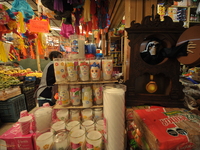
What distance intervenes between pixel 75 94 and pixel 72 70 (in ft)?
0.85

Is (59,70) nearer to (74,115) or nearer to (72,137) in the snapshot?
(74,115)

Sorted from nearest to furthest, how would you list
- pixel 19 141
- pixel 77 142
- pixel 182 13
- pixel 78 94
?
pixel 77 142, pixel 19 141, pixel 78 94, pixel 182 13

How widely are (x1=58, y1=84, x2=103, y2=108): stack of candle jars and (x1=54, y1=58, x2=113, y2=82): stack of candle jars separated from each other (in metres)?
0.08

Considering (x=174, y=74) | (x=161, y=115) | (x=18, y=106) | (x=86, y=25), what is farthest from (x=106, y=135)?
(x=18, y=106)

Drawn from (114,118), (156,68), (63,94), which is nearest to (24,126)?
(63,94)

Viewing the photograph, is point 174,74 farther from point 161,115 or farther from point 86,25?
point 86,25

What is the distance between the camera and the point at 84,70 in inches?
39.1

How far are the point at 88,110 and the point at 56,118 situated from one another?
14.9 inches

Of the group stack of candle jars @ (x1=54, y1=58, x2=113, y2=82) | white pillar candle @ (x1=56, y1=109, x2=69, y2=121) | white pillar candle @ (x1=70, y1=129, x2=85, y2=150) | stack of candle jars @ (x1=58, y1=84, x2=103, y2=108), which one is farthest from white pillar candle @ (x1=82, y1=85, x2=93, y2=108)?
white pillar candle @ (x1=70, y1=129, x2=85, y2=150)

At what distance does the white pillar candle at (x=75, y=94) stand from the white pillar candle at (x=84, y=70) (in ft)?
0.38

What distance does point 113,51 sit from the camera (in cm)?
270

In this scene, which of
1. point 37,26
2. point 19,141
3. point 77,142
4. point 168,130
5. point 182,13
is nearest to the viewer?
point 168,130

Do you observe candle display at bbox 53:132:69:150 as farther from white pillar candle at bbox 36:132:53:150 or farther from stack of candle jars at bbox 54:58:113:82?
stack of candle jars at bbox 54:58:113:82

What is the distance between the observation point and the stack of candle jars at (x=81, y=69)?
99cm
